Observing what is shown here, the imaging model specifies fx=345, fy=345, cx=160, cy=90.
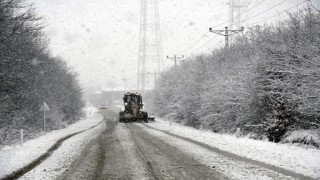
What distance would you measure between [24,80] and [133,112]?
20150 mm

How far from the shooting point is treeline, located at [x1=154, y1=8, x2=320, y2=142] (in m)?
15.8

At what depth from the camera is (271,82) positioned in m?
19.0

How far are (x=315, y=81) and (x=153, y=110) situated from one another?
155ft

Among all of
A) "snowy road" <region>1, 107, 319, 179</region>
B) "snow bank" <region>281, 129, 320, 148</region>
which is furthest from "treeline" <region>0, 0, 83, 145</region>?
"snow bank" <region>281, 129, 320, 148</region>

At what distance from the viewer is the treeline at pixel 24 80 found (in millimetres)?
17391

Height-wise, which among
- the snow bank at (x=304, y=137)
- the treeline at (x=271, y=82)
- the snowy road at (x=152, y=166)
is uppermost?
the treeline at (x=271, y=82)

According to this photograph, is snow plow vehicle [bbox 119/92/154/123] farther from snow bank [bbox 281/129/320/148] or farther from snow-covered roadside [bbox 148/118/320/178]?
snow bank [bbox 281/129/320/148]

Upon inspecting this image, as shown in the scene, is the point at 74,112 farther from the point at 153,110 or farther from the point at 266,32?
the point at 266,32

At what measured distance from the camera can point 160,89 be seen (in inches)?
2163

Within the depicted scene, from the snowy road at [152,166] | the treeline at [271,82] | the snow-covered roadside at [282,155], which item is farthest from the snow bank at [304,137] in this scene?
the snowy road at [152,166]

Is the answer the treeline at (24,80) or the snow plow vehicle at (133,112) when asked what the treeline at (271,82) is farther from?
the treeline at (24,80)

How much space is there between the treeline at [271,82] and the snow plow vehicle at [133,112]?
9660mm

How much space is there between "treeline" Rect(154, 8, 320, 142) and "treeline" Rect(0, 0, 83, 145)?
42.3 feet

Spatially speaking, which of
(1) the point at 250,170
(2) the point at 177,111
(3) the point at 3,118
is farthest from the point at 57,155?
(2) the point at 177,111
